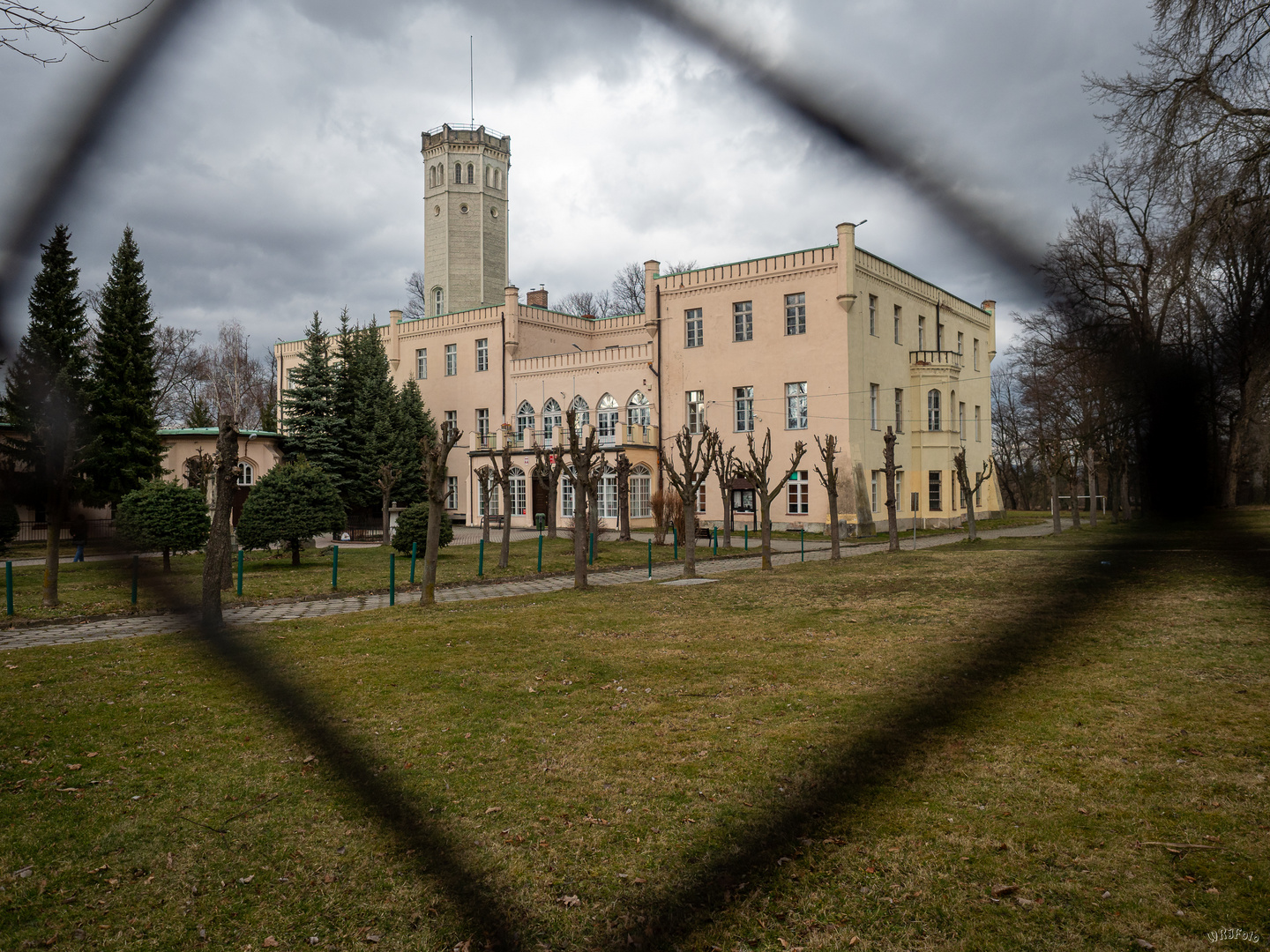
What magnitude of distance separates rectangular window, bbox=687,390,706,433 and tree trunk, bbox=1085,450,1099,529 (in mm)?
43824

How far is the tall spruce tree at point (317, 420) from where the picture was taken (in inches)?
1833

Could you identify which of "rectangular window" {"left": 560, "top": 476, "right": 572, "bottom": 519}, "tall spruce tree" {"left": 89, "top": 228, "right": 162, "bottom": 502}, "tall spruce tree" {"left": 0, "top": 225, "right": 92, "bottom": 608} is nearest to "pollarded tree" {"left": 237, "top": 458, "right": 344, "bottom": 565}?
"rectangular window" {"left": 560, "top": 476, "right": 572, "bottom": 519}

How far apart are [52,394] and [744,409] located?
44.1m

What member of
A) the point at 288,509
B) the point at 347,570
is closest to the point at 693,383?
the point at 347,570

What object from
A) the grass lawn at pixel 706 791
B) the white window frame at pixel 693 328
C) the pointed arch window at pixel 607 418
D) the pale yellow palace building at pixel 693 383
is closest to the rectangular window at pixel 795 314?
the pale yellow palace building at pixel 693 383

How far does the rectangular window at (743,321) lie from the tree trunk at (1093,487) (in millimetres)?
43241

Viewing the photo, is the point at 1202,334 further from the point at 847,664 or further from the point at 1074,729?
the point at 847,664

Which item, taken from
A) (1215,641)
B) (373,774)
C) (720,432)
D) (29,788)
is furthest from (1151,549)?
(720,432)

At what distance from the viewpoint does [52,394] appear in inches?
62.1

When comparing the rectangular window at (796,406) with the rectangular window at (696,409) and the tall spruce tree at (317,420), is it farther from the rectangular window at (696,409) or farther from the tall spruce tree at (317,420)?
the tall spruce tree at (317,420)

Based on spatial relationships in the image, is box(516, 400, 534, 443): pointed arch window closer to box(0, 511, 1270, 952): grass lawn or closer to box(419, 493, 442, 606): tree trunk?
box(419, 493, 442, 606): tree trunk

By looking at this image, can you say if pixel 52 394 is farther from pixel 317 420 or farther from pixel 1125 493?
pixel 317 420

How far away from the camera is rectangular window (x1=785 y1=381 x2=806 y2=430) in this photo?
140 feet

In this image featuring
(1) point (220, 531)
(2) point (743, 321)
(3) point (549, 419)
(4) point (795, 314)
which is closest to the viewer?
(1) point (220, 531)
